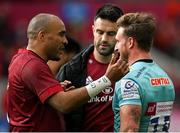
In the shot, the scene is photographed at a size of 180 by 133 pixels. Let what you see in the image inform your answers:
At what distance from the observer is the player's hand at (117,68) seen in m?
6.42

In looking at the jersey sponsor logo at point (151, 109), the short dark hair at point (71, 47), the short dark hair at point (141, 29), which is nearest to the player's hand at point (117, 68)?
the short dark hair at point (141, 29)

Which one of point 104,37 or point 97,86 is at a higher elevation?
point 104,37

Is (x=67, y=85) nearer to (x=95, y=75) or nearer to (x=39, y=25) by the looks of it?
(x=95, y=75)

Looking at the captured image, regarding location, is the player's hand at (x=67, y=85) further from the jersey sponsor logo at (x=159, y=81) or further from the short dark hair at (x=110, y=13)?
the jersey sponsor logo at (x=159, y=81)

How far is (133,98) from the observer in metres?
5.84

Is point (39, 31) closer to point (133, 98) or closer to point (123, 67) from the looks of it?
point (123, 67)

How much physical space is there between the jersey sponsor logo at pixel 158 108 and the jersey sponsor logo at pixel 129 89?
167mm

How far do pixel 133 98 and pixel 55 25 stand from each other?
1.38 m

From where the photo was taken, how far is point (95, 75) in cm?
743

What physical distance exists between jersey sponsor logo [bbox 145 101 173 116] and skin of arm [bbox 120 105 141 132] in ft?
0.47

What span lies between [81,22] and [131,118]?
11456 millimetres

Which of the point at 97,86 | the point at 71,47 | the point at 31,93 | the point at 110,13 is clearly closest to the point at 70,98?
the point at 97,86

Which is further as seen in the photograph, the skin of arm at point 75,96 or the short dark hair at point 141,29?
the skin of arm at point 75,96

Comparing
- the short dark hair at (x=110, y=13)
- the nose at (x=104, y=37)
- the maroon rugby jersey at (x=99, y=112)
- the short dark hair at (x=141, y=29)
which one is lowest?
the maroon rugby jersey at (x=99, y=112)
